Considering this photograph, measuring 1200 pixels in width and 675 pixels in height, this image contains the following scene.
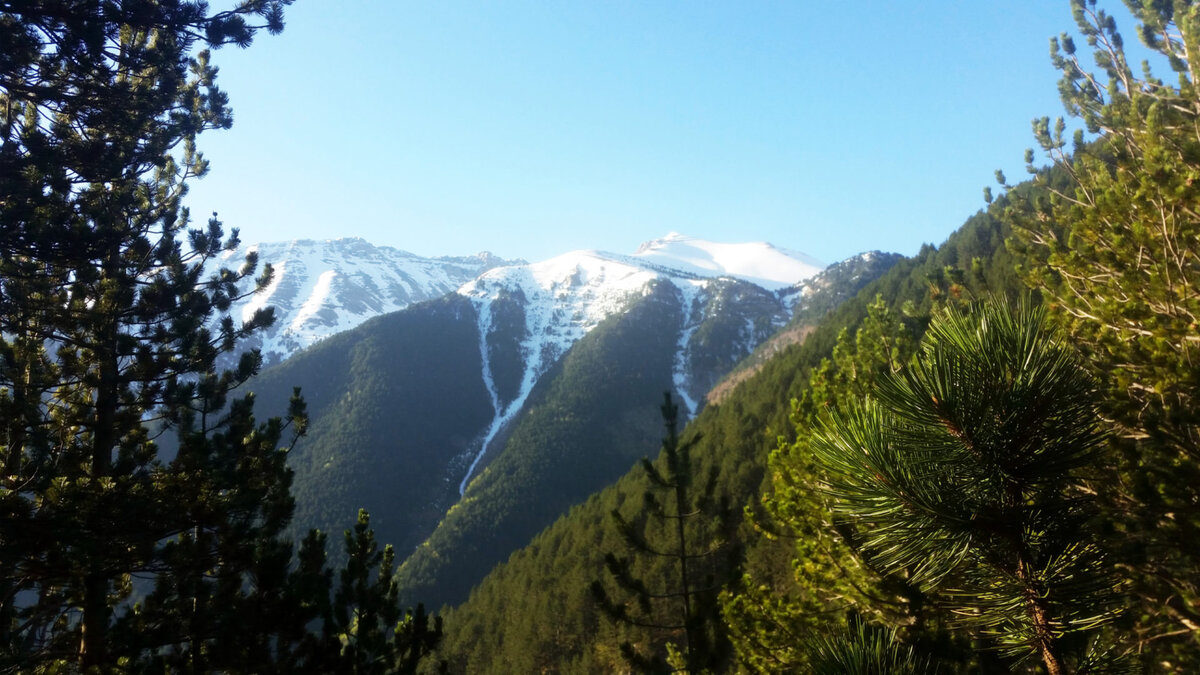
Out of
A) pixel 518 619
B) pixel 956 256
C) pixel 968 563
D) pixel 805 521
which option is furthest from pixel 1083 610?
pixel 956 256

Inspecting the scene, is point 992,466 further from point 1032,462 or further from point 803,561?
point 803,561

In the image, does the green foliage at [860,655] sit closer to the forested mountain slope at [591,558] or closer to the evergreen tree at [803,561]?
the evergreen tree at [803,561]

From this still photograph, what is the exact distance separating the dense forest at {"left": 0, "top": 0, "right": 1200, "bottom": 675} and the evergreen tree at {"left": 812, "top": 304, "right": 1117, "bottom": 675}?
2 cm

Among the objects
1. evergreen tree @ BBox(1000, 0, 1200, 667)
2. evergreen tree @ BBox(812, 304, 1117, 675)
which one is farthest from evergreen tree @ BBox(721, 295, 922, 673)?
evergreen tree @ BBox(812, 304, 1117, 675)

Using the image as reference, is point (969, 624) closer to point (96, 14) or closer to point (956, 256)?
point (96, 14)

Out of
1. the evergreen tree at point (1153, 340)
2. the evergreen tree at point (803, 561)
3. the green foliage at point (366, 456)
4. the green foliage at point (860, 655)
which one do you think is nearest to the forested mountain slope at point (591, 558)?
the evergreen tree at point (803, 561)

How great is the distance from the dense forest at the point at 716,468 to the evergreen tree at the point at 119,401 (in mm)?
43

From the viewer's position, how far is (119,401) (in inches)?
339

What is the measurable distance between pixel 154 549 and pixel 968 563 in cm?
912

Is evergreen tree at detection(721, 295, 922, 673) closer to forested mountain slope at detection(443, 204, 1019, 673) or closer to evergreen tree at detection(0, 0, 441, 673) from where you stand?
evergreen tree at detection(0, 0, 441, 673)

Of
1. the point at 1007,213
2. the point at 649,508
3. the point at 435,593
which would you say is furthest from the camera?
the point at 435,593

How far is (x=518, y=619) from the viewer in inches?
2645

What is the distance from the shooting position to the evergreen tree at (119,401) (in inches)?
276

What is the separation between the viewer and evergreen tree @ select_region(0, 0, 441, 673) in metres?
7.01
